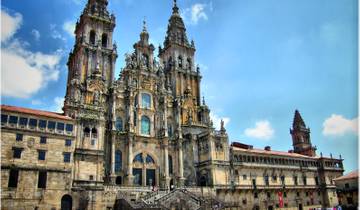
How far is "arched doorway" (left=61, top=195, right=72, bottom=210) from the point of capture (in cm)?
3906

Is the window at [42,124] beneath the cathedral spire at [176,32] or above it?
beneath

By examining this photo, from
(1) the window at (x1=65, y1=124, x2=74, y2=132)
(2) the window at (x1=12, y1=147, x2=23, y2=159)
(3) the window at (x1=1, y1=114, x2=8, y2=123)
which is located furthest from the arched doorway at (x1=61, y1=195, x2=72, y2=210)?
(3) the window at (x1=1, y1=114, x2=8, y2=123)

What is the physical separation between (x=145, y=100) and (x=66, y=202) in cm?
2376

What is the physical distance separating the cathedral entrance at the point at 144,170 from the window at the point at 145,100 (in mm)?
9118

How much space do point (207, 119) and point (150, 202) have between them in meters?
27.6

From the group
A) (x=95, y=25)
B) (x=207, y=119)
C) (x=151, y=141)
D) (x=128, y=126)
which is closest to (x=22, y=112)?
(x=128, y=126)

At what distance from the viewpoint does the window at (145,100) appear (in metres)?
56.8

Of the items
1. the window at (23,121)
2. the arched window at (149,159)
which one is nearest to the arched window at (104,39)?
the arched window at (149,159)

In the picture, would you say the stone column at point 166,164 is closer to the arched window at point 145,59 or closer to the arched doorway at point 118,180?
the arched doorway at point 118,180

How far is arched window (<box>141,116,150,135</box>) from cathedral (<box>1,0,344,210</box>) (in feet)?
0.59

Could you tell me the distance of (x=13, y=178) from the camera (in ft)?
118

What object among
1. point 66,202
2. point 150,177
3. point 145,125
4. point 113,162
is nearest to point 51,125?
point 66,202

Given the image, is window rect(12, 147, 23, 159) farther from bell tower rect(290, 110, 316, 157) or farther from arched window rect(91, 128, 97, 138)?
bell tower rect(290, 110, 316, 157)

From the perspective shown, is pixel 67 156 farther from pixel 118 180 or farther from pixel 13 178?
pixel 118 180
